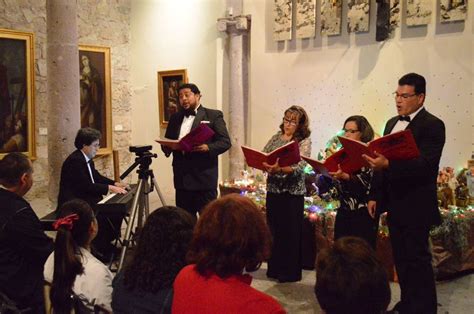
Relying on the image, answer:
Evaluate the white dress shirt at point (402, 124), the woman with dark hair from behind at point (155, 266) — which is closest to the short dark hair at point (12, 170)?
the woman with dark hair from behind at point (155, 266)

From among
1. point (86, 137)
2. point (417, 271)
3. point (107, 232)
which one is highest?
point (86, 137)

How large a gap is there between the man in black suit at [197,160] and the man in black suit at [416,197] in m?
1.71

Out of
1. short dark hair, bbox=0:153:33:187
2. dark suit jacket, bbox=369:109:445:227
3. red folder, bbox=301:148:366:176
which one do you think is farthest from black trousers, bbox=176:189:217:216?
short dark hair, bbox=0:153:33:187

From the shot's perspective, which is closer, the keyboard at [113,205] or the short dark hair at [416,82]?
the short dark hair at [416,82]

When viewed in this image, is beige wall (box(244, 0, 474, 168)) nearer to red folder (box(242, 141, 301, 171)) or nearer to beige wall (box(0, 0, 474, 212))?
beige wall (box(0, 0, 474, 212))

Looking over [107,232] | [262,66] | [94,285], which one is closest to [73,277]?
[94,285]

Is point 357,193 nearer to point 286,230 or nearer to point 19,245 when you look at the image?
point 286,230

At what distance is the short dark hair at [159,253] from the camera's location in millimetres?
1814

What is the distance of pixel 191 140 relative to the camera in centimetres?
418

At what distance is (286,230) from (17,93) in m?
4.86

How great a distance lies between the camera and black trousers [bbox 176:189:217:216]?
4.48 meters

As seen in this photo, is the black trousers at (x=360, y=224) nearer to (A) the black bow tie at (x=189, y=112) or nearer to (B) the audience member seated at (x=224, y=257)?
(A) the black bow tie at (x=189, y=112)

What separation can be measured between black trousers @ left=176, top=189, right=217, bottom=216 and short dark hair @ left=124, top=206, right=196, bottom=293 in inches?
101

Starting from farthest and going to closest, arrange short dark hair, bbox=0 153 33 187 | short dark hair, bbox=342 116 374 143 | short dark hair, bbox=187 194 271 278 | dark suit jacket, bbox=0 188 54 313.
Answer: short dark hair, bbox=342 116 374 143
short dark hair, bbox=0 153 33 187
dark suit jacket, bbox=0 188 54 313
short dark hair, bbox=187 194 271 278
